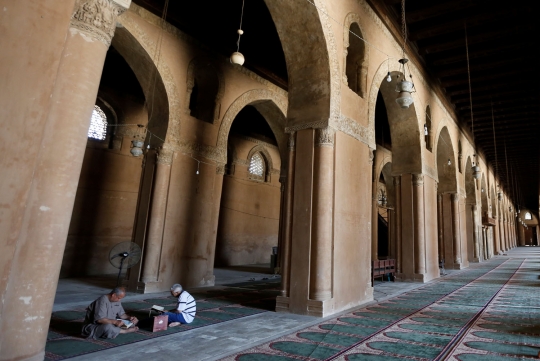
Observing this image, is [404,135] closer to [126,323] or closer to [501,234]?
[126,323]

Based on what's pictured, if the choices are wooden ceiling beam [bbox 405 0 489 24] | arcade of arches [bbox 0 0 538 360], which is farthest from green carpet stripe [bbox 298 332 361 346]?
wooden ceiling beam [bbox 405 0 489 24]

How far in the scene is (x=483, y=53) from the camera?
10797mm

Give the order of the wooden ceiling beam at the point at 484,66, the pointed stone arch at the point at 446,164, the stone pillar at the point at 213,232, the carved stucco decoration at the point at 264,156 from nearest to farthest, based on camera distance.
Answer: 1. the stone pillar at the point at 213,232
2. the wooden ceiling beam at the point at 484,66
3. the pointed stone arch at the point at 446,164
4. the carved stucco decoration at the point at 264,156

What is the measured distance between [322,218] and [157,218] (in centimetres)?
409

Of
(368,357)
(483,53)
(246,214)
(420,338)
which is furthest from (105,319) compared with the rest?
(483,53)

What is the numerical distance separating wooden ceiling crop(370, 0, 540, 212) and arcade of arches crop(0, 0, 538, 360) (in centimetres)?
89

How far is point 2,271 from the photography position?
91.0 inches

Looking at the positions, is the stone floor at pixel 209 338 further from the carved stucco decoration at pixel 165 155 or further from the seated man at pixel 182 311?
the carved stucco decoration at pixel 165 155

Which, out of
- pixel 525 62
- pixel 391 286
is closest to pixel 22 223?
pixel 391 286

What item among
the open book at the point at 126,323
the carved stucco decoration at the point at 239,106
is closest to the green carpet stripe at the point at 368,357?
the open book at the point at 126,323

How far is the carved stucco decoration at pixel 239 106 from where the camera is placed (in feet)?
31.4

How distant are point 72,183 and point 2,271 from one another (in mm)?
830

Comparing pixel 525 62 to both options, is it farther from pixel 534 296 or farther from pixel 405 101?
pixel 405 101

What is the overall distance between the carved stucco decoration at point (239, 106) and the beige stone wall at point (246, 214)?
4.52 m
